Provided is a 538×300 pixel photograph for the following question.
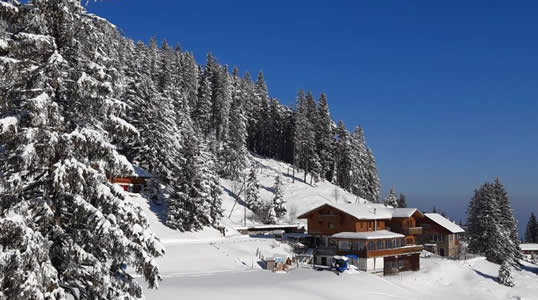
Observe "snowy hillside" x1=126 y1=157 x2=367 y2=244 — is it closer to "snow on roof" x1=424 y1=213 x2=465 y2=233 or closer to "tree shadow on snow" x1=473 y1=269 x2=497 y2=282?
"snow on roof" x1=424 y1=213 x2=465 y2=233

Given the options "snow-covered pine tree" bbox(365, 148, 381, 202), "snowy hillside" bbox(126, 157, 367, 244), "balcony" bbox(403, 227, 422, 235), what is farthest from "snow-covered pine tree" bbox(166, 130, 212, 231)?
"snow-covered pine tree" bbox(365, 148, 381, 202)

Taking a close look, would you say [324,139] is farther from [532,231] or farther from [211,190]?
[532,231]

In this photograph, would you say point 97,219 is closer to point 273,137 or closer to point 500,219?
point 500,219

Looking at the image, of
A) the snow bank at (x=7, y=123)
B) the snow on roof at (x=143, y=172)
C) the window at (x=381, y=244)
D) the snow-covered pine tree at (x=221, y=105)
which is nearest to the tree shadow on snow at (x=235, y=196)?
the snow-covered pine tree at (x=221, y=105)

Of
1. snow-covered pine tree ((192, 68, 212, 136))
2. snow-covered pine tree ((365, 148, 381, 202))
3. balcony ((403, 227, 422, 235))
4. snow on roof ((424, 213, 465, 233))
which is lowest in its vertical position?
balcony ((403, 227, 422, 235))

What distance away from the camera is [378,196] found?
112125 millimetres

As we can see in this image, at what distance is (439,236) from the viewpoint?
236 feet

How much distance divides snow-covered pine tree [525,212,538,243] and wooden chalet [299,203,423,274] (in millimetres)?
76801

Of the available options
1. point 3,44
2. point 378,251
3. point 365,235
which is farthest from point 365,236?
point 3,44

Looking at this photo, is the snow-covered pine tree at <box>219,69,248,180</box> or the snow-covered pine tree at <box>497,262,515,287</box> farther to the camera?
the snow-covered pine tree at <box>219,69,248,180</box>

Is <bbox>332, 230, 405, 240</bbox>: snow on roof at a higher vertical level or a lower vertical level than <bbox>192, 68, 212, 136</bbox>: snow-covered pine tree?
lower

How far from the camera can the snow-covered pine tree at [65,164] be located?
11.4m

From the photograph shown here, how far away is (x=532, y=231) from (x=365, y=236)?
307 ft

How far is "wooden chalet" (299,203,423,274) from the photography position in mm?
52344
